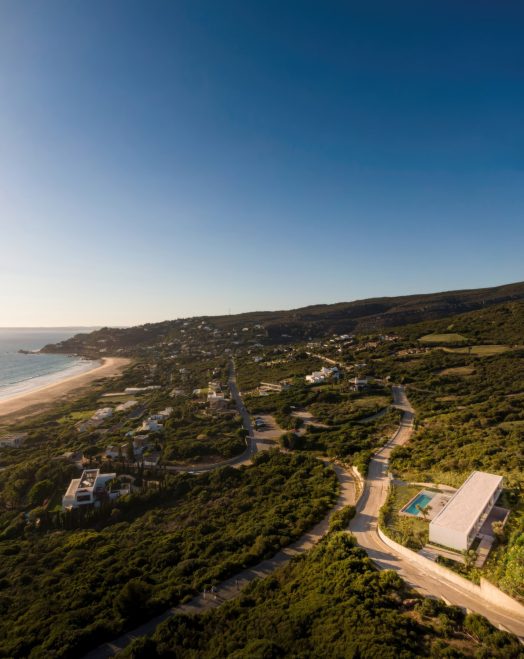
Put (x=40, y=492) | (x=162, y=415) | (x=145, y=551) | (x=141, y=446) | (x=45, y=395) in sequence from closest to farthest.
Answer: (x=145, y=551) < (x=40, y=492) < (x=141, y=446) < (x=162, y=415) < (x=45, y=395)

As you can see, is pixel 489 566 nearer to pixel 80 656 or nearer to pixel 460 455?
pixel 460 455

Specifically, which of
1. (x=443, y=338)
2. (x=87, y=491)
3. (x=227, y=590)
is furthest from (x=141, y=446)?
(x=443, y=338)

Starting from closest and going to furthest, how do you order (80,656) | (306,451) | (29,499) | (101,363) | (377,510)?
(80,656) → (377,510) → (29,499) → (306,451) → (101,363)

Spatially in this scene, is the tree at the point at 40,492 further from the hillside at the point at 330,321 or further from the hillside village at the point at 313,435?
the hillside at the point at 330,321

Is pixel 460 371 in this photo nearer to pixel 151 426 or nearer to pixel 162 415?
pixel 162 415

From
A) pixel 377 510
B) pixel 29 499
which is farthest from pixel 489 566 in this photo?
pixel 29 499

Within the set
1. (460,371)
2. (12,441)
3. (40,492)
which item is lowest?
(40,492)

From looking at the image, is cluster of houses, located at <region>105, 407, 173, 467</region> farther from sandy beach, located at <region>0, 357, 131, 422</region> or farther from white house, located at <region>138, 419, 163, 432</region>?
sandy beach, located at <region>0, 357, 131, 422</region>
